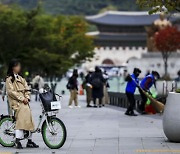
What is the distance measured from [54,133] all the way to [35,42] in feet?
130

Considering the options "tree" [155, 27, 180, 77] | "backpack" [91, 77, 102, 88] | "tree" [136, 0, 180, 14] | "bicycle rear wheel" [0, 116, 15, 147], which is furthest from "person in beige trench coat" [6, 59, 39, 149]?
"tree" [155, 27, 180, 77]

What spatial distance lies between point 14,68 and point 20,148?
151cm

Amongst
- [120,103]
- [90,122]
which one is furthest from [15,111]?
[120,103]

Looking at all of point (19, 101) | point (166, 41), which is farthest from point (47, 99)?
point (166, 41)

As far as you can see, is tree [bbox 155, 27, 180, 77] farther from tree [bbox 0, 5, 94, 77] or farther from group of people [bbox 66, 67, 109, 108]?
group of people [bbox 66, 67, 109, 108]

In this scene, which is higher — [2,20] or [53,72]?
[2,20]

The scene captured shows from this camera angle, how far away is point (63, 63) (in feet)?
172

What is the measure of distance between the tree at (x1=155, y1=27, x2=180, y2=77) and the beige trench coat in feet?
196

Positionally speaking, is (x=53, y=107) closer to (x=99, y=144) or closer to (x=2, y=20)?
(x=99, y=144)

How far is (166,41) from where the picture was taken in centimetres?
7269

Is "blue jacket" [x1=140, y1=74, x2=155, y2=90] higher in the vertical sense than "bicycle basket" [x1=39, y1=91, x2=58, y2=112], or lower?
lower

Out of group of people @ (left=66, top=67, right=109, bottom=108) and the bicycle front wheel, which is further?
group of people @ (left=66, top=67, right=109, bottom=108)

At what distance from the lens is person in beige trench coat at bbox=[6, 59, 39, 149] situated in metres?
12.5

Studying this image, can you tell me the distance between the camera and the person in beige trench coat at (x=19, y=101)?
1255 centimetres
